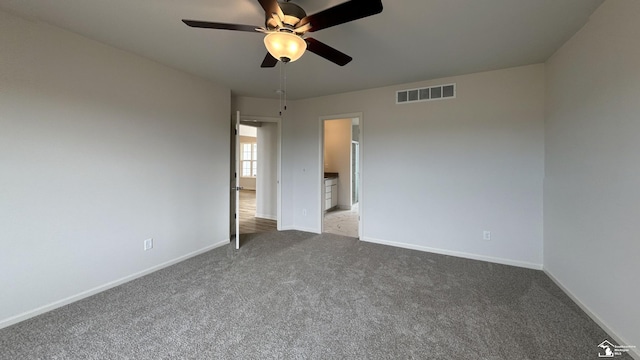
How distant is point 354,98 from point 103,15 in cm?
316

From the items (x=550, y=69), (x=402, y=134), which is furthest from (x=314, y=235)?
(x=550, y=69)

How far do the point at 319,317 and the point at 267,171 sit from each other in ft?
13.7

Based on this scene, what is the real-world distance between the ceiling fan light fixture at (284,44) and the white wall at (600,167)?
2.25 m

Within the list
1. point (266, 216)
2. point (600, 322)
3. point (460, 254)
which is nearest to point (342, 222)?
point (266, 216)

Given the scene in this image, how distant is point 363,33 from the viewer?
7.43ft

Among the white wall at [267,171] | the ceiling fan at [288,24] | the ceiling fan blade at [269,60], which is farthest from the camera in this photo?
the white wall at [267,171]

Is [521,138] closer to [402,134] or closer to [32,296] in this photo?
[402,134]

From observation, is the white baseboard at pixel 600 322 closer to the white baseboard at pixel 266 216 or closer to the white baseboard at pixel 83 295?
the white baseboard at pixel 83 295

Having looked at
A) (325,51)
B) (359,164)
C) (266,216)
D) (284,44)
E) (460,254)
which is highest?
(325,51)

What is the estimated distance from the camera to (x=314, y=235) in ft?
14.5

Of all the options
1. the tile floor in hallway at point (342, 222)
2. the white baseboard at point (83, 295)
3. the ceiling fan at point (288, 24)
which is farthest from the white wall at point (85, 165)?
the tile floor in hallway at point (342, 222)

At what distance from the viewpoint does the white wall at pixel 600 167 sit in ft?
5.49

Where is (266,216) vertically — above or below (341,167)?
below

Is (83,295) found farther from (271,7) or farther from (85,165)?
(271,7)
